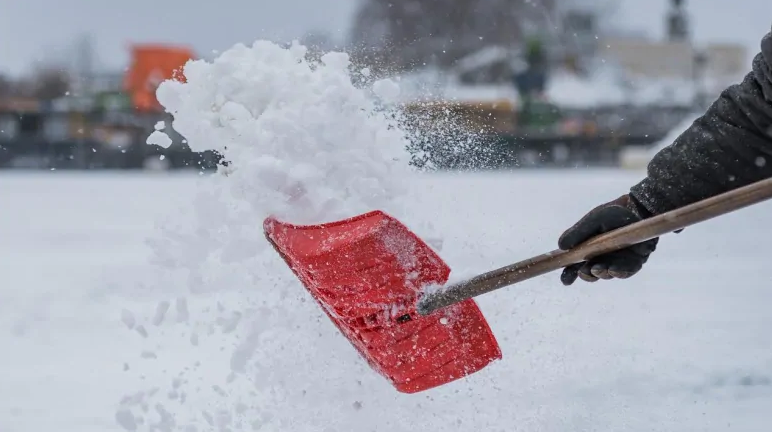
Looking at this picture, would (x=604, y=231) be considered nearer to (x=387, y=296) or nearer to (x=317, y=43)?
(x=387, y=296)

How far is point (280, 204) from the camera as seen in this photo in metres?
2.50

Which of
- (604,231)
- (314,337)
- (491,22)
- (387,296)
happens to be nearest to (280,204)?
(387,296)

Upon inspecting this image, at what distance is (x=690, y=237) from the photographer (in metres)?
6.44

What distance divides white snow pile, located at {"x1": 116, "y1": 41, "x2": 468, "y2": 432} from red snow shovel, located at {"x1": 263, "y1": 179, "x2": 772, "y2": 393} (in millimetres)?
153

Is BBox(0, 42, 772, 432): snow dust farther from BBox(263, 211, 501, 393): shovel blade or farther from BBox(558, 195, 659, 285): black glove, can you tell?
BBox(558, 195, 659, 285): black glove

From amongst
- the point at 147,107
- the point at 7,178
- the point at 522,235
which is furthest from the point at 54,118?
the point at 522,235

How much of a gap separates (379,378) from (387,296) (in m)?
0.43

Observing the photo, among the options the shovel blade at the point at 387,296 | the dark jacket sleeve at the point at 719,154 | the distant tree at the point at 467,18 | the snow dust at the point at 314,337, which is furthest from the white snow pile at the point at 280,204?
the distant tree at the point at 467,18

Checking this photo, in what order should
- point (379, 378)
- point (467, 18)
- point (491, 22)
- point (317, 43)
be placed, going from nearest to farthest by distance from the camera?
point (379, 378), point (317, 43), point (467, 18), point (491, 22)

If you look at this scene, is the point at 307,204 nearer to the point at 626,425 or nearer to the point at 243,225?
the point at 243,225

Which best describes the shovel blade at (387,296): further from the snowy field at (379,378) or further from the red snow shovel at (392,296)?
the snowy field at (379,378)

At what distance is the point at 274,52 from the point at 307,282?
27.7 inches

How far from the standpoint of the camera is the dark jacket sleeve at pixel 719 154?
1.98m

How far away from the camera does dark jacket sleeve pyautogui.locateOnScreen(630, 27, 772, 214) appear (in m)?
1.98
